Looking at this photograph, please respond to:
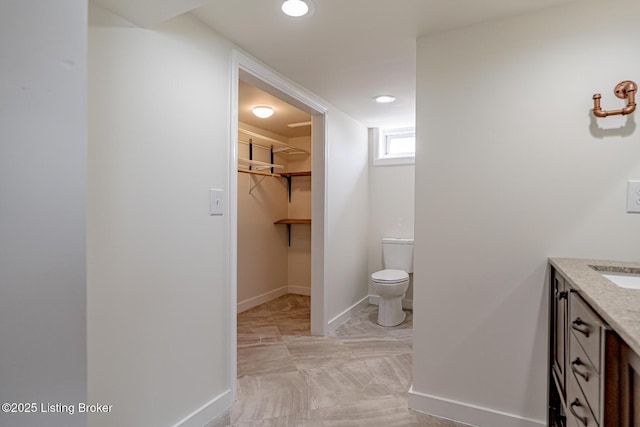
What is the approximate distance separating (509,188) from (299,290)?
3.27 metres

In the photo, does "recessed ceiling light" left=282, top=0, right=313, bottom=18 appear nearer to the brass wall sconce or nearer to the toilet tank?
the brass wall sconce

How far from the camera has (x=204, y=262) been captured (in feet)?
5.75

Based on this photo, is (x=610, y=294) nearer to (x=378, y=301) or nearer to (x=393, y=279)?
(x=393, y=279)

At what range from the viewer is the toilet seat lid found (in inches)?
121

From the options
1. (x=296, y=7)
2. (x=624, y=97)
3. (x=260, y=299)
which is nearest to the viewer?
(x=624, y=97)

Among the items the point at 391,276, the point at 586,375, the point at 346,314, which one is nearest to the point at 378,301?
the point at 346,314

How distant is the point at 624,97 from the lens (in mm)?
1435

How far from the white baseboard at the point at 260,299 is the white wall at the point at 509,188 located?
2.30 metres

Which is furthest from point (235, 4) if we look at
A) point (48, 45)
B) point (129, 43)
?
point (48, 45)

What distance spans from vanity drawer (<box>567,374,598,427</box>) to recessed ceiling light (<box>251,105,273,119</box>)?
2.93 m

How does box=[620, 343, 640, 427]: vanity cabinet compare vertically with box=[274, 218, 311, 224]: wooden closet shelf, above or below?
below

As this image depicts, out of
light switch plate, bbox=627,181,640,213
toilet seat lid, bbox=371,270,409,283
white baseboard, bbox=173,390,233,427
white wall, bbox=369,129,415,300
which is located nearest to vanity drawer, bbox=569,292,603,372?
light switch plate, bbox=627,181,640,213

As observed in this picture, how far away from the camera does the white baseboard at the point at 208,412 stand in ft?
5.44

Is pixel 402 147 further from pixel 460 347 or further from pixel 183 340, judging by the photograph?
pixel 183 340
